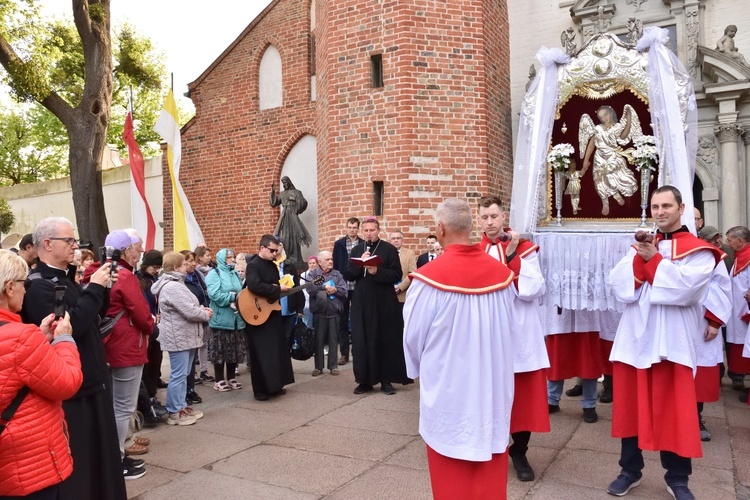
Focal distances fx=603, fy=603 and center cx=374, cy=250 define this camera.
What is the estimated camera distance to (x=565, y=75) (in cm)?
684

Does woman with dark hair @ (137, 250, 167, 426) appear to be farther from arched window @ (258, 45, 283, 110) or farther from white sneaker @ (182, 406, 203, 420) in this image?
arched window @ (258, 45, 283, 110)

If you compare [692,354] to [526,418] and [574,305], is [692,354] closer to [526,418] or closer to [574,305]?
[526,418]

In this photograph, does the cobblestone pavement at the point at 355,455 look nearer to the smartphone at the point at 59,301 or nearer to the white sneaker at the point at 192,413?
the white sneaker at the point at 192,413

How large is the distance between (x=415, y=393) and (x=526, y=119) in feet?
10.9

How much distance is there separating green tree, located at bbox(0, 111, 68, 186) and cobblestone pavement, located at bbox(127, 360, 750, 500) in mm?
30729

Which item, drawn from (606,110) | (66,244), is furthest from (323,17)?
(66,244)

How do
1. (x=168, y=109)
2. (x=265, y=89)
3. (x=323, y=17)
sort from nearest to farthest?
1. (x=168, y=109)
2. (x=323, y=17)
3. (x=265, y=89)

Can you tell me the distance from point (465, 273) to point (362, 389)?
13.5 feet

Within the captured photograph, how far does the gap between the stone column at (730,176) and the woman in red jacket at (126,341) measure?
9978 millimetres

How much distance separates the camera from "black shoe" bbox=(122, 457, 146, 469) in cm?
448

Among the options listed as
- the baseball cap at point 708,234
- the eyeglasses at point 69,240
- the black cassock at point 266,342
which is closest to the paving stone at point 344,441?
the black cassock at point 266,342

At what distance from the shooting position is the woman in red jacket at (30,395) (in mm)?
2442

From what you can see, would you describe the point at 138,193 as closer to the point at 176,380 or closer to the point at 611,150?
the point at 176,380

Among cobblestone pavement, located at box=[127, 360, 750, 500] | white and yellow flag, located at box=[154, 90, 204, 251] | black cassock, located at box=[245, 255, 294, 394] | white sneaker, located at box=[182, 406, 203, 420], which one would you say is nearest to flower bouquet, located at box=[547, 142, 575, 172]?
cobblestone pavement, located at box=[127, 360, 750, 500]
